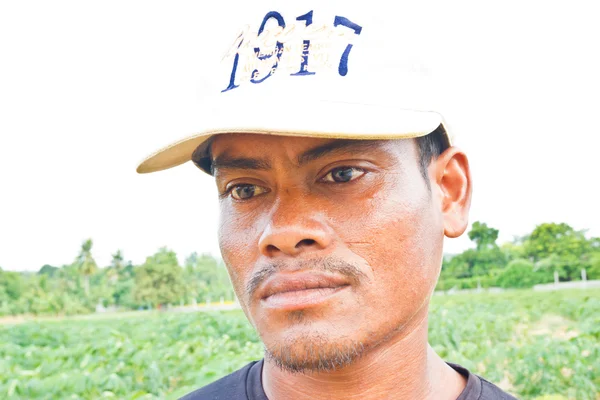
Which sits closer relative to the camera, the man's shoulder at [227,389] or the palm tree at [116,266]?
the man's shoulder at [227,389]

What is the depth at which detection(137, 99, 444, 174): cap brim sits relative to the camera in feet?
4.32

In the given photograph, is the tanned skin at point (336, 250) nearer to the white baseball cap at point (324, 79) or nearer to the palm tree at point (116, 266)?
the white baseball cap at point (324, 79)

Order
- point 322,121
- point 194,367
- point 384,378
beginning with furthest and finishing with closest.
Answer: point 194,367 → point 384,378 → point 322,121

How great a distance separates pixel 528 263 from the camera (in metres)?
52.9

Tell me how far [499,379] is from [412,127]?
6.61 metres

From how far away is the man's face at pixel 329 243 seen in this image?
1.35m

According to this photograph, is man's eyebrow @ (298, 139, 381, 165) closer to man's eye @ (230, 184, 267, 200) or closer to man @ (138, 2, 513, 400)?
man @ (138, 2, 513, 400)

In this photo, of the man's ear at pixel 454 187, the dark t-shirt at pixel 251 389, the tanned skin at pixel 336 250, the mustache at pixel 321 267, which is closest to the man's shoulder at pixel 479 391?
the dark t-shirt at pixel 251 389

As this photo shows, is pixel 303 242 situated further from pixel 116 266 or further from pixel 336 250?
pixel 116 266

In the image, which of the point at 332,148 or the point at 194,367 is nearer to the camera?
the point at 332,148

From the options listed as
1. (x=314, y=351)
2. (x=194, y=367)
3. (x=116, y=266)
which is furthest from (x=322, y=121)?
(x=116, y=266)

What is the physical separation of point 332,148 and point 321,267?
0.95 feet

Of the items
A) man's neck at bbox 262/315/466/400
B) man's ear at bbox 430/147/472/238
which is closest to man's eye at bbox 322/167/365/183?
man's ear at bbox 430/147/472/238

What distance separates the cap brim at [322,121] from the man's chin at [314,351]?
18.8 inches
